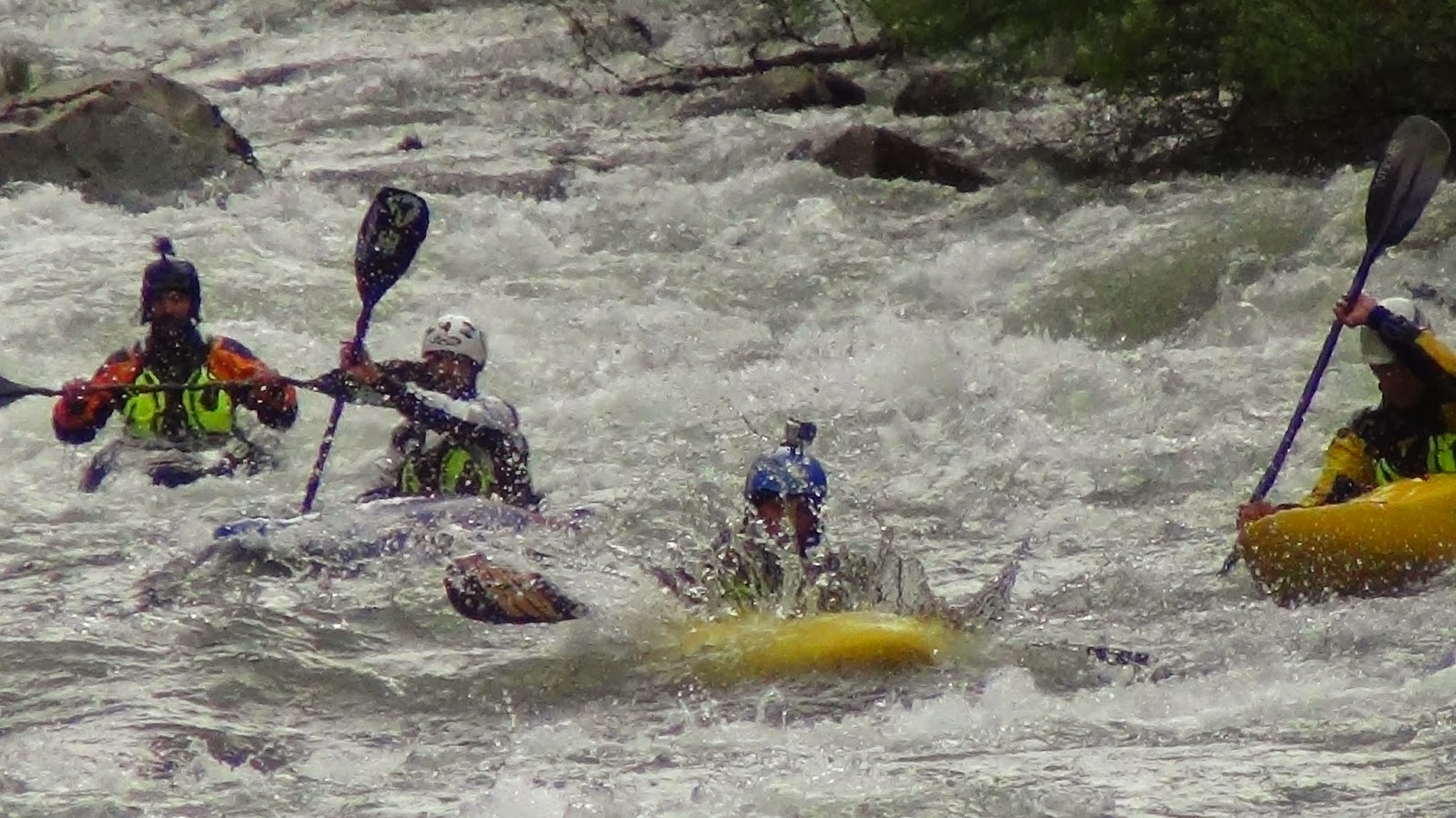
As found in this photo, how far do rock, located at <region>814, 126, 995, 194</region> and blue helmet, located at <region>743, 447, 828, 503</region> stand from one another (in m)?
6.24

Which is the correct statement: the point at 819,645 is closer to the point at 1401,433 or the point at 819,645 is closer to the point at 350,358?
the point at 350,358

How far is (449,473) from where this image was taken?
6.05 m

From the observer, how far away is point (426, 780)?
15.4 feet

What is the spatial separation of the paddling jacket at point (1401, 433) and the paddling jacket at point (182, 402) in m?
3.15

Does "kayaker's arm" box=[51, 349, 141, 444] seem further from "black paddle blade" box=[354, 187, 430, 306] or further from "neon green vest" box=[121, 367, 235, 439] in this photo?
"black paddle blade" box=[354, 187, 430, 306]

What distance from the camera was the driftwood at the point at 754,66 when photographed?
13.8m

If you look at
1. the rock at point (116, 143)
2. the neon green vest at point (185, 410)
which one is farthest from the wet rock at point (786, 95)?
the neon green vest at point (185, 410)

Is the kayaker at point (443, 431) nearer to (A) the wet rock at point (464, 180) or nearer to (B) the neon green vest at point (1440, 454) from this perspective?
(B) the neon green vest at point (1440, 454)

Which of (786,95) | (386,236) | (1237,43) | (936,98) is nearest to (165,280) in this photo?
→ (386,236)

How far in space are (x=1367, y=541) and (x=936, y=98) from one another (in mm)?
7870

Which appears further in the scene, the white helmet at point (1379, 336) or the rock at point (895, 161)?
the rock at point (895, 161)

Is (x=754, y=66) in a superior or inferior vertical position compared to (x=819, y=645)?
superior

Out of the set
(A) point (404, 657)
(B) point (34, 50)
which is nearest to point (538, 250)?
(A) point (404, 657)

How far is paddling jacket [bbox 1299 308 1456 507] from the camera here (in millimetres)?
5762
